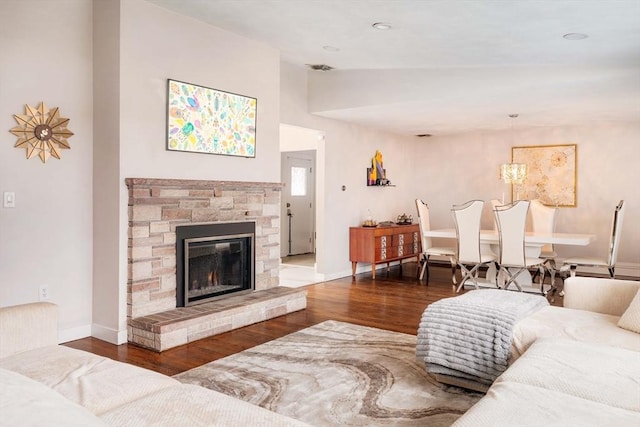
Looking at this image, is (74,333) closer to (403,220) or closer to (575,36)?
(575,36)

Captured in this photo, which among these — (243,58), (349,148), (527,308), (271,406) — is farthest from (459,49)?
(271,406)

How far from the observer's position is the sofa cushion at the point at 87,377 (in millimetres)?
1771

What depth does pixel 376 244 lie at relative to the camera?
7.13 meters

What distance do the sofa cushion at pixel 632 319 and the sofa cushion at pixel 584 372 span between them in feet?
1.43

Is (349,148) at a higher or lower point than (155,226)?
higher

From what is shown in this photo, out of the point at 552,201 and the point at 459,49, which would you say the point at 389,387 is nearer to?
the point at 459,49

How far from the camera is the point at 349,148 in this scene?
7.38 metres

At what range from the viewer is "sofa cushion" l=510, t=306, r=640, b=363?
2541 mm

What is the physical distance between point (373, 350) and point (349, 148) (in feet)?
13.6

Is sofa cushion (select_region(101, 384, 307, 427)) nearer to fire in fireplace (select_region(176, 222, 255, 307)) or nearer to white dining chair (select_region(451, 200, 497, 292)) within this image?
fire in fireplace (select_region(176, 222, 255, 307))

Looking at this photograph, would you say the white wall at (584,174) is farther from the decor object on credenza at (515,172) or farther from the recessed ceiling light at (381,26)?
the recessed ceiling light at (381,26)

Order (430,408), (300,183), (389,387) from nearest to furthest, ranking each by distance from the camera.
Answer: (430,408) < (389,387) < (300,183)

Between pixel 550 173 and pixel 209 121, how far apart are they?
5.74m

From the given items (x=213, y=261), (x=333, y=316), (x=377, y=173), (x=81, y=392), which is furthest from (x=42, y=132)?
(x=377, y=173)
